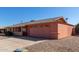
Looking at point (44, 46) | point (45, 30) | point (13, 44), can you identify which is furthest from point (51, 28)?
point (13, 44)

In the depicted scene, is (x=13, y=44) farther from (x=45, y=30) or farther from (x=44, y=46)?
(x=45, y=30)

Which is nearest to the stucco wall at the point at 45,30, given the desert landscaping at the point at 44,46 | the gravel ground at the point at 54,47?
the desert landscaping at the point at 44,46

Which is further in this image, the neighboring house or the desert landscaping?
the neighboring house

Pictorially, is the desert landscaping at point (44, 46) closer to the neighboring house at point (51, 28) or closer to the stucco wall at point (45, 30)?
the neighboring house at point (51, 28)

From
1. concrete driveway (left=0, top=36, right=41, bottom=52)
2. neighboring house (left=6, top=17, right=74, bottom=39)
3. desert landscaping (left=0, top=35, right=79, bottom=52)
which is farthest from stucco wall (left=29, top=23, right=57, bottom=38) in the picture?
desert landscaping (left=0, top=35, right=79, bottom=52)

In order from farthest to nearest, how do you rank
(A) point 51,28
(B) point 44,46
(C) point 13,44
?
(A) point 51,28
(C) point 13,44
(B) point 44,46

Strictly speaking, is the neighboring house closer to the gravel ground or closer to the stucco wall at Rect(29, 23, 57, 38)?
A: the stucco wall at Rect(29, 23, 57, 38)

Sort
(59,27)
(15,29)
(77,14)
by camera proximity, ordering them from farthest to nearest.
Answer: (15,29)
(59,27)
(77,14)

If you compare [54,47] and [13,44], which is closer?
[54,47]

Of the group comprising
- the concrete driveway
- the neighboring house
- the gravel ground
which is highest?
the neighboring house
